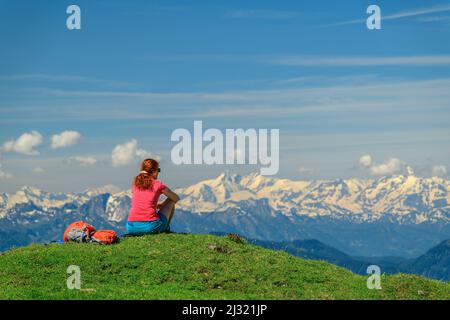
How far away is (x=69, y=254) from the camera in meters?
31.9

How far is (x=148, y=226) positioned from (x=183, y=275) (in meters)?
7.32

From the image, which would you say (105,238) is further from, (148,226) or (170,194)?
(170,194)

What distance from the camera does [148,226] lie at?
35938 millimetres

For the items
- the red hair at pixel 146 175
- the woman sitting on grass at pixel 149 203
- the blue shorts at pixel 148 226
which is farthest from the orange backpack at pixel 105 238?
the red hair at pixel 146 175

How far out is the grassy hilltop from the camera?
25.8 meters

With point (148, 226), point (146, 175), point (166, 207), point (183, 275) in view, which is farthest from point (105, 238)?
point (183, 275)

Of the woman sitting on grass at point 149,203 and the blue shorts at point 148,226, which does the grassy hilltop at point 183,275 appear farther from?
the woman sitting on grass at point 149,203

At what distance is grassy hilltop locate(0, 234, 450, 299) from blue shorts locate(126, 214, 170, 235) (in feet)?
3.31
